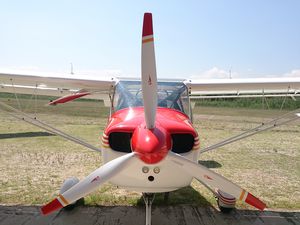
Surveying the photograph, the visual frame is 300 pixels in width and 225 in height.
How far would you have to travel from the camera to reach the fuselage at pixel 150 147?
2.84 m

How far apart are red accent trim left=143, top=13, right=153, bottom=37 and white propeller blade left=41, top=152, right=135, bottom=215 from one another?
1173 millimetres

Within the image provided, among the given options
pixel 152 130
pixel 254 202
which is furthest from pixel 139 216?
pixel 152 130

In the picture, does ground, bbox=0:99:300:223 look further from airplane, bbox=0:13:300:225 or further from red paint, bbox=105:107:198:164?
red paint, bbox=105:107:198:164

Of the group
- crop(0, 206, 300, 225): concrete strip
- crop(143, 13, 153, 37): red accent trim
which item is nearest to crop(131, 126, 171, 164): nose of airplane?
crop(143, 13, 153, 37): red accent trim

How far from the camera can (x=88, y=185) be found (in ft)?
9.65

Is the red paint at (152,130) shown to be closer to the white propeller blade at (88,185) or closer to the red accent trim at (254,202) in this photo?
the white propeller blade at (88,185)

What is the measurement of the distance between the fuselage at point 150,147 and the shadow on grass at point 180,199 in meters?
1.86

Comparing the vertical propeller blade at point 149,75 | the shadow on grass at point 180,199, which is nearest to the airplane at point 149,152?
the vertical propeller blade at point 149,75

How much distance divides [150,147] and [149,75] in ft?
2.36

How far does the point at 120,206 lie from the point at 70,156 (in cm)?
395

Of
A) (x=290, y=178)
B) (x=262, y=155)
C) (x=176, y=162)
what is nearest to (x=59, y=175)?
(x=176, y=162)

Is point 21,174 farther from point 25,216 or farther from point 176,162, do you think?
point 176,162

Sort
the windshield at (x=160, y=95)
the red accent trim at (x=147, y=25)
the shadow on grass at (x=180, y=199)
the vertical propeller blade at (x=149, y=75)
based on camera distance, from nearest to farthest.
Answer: the red accent trim at (x=147, y=25), the vertical propeller blade at (x=149, y=75), the windshield at (x=160, y=95), the shadow on grass at (x=180, y=199)

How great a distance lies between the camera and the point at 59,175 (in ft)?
21.6
